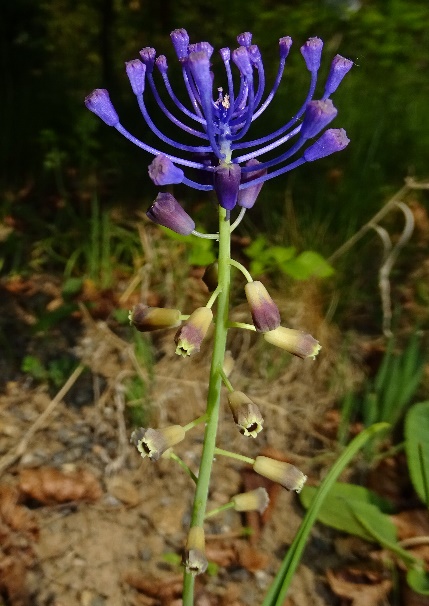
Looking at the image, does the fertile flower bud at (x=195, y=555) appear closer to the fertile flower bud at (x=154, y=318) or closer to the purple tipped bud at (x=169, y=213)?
the fertile flower bud at (x=154, y=318)

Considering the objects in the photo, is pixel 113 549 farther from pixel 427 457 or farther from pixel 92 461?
pixel 427 457

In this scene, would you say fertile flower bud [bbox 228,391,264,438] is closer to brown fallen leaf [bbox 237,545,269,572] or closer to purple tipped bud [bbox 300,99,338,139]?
purple tipped bud [bbox 300,99,338,139]

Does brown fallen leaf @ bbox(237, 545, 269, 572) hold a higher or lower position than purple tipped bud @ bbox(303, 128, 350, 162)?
lower

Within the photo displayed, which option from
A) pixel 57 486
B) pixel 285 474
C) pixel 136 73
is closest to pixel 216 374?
pixel 285 474

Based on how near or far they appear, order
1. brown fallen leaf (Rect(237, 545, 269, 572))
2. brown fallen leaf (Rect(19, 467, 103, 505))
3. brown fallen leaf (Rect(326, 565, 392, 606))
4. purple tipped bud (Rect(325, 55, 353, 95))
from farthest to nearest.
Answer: brown fallen leaf (Rect(19, 467, 103, 505)) → brown fallen leaf (Rect(237, 545, 269, 572)) → brown fallen leaf (Rect(326, 565, 392, 606)) → purple tipped bud (Rect(325, 55, 353, 95))

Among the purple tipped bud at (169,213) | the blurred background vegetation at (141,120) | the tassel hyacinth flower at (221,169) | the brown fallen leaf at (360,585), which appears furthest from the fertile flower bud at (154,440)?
the blurred background vegetation at (141,120)

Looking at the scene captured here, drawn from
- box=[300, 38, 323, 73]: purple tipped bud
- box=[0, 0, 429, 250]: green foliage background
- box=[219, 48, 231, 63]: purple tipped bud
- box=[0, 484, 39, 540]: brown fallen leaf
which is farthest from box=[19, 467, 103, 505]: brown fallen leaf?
box=[300, 38, 323, 73]: purple tipped bud

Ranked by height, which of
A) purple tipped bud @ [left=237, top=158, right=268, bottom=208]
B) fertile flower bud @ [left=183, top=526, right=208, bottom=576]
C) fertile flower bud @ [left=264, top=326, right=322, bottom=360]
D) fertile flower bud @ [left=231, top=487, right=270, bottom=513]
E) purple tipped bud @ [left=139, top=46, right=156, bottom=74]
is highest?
purple tipped bud @ [left=139, top=46, right=156, bottom=74]

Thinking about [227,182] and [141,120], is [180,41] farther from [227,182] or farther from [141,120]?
[141,120]
